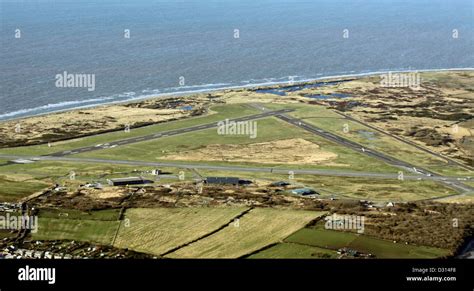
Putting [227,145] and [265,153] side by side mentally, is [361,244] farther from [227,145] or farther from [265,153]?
[227,145]

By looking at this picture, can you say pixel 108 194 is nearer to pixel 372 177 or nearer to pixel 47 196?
pixel 47 196

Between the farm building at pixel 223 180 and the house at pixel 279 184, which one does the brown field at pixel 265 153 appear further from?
the farm building at pixel 223 180

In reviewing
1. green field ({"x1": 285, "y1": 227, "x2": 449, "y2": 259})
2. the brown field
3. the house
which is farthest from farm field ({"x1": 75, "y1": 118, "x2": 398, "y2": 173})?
green field ({"x1": 285, "y1": 227, "x2": 449, "y2": 259})

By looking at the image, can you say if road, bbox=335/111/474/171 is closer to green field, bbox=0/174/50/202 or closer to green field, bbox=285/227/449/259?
green field, bbox=285/227/449/259

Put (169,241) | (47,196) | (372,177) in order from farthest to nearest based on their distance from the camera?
(372,177)
(47,196)
(169,241)

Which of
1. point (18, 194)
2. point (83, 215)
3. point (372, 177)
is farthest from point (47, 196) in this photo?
point (372, 177)
